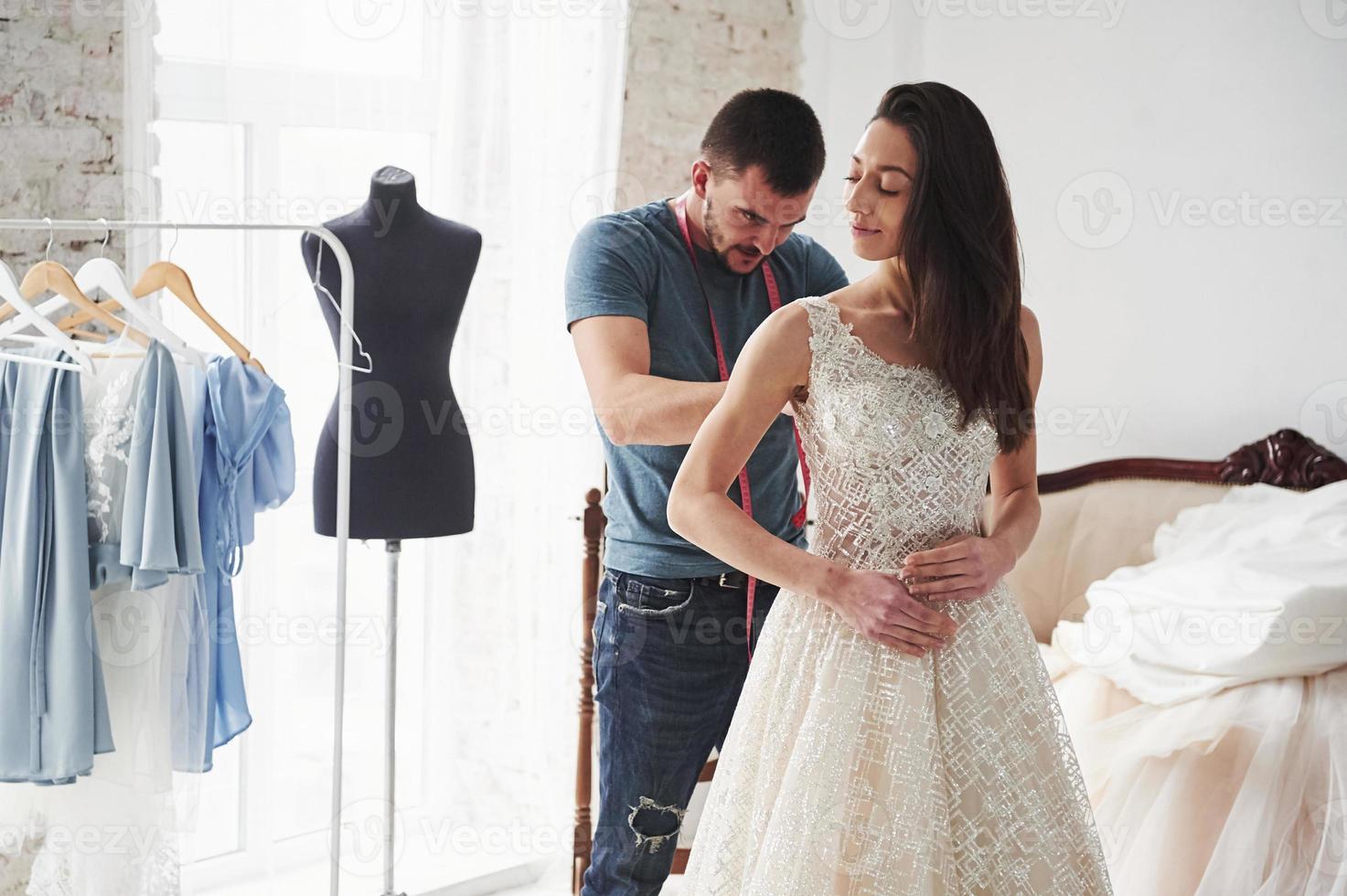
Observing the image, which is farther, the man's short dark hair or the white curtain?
the white curtain

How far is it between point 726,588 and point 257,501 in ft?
3.04

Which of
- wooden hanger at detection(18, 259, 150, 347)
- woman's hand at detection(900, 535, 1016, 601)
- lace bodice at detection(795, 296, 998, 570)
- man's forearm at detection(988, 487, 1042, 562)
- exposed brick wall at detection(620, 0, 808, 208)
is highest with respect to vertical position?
exposed brick wall at detection(620, 0, 808, 208)

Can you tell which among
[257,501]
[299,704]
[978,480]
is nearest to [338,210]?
[257,501]

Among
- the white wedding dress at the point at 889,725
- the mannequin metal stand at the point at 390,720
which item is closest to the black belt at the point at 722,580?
the white wedding dress at the point at 889,725

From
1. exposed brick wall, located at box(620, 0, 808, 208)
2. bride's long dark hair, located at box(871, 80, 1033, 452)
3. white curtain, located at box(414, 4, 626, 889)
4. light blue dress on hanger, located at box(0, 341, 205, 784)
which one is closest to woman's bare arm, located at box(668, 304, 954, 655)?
bride's long dark hair, located at box(871, 80, 1033, 452)

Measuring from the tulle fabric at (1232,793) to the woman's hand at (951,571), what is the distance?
1228mm

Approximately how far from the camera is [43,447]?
2.00 meters

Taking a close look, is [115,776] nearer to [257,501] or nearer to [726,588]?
[257,501]

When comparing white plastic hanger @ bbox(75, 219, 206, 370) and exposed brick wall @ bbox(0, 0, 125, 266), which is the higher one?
exposed brick wall @ bbox(0, 0, 125, 266)

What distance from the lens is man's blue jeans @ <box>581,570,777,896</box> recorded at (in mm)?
1979

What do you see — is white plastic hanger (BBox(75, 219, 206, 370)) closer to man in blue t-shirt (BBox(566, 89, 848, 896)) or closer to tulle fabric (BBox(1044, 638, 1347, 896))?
man in blue t-shirt (BBox(566, 89, 848, 896))

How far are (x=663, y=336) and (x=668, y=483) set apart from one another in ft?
0.83

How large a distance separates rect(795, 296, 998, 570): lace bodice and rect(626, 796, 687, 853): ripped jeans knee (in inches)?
25.4

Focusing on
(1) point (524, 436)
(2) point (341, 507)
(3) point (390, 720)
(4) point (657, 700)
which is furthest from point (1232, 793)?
(1) point (524, 436)
